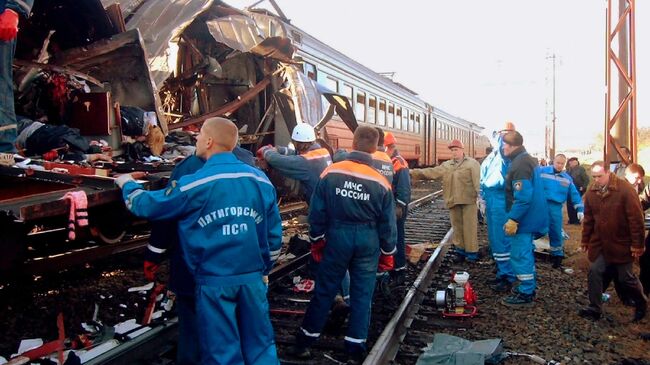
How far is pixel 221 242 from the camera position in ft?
9.74

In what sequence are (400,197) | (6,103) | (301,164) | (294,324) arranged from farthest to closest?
(400,197) → (301,164) → (294,324) → (6,103)

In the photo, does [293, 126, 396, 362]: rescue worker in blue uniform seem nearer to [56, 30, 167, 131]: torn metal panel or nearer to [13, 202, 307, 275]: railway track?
[13, 202, 307, 275]: railway track

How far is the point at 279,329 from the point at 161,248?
168 cm

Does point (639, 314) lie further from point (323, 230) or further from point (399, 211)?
point (323, 230)

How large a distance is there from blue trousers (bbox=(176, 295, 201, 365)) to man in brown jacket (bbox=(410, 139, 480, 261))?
4.85 metres

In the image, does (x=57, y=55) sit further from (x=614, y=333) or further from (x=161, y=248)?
(x=614, y=333)

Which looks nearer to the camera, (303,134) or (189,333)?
(189,333)

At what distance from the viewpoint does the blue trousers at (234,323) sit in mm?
2965

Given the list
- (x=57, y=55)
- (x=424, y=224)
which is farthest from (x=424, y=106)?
(x=57, y=55)

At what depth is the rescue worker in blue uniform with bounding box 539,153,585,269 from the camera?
7.74 meters

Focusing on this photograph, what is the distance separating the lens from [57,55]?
5.92 m

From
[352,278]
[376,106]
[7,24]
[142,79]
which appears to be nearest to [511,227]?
[352,278]

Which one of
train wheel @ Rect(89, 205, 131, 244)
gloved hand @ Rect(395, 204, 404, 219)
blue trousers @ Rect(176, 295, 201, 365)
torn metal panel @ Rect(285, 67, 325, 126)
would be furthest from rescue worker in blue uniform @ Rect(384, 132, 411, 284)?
blue trousers @ Rect(176, 295, 201, 365)

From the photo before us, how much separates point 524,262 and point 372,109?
26.6ft
